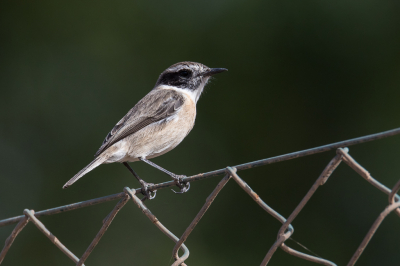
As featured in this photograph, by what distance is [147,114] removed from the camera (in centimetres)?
395

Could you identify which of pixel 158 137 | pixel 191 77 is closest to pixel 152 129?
pixel 158 137

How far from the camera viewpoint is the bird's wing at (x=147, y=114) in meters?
3.74

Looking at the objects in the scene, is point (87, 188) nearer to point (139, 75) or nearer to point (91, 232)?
point (91, 232)

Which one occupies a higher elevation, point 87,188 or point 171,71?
point 171,71

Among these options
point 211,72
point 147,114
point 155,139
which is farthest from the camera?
point 211,72

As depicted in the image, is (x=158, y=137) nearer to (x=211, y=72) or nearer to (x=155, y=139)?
(x=155, y=139)

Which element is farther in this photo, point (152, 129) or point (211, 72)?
point (211, 72)

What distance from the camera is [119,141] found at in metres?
3.67

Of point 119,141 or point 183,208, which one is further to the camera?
point 183,208

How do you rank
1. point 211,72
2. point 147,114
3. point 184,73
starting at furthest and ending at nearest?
point 184,73 → point 211,72 → point 147,114

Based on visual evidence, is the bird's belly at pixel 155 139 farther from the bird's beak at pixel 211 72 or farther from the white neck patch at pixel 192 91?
the bird's beak at pixel 211 72

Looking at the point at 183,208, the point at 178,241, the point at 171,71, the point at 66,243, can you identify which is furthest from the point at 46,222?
the point at 178,241

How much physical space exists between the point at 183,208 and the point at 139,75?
2.23m

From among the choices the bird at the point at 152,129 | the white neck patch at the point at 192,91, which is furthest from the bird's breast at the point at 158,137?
the white neck patch at the point at 192,91
